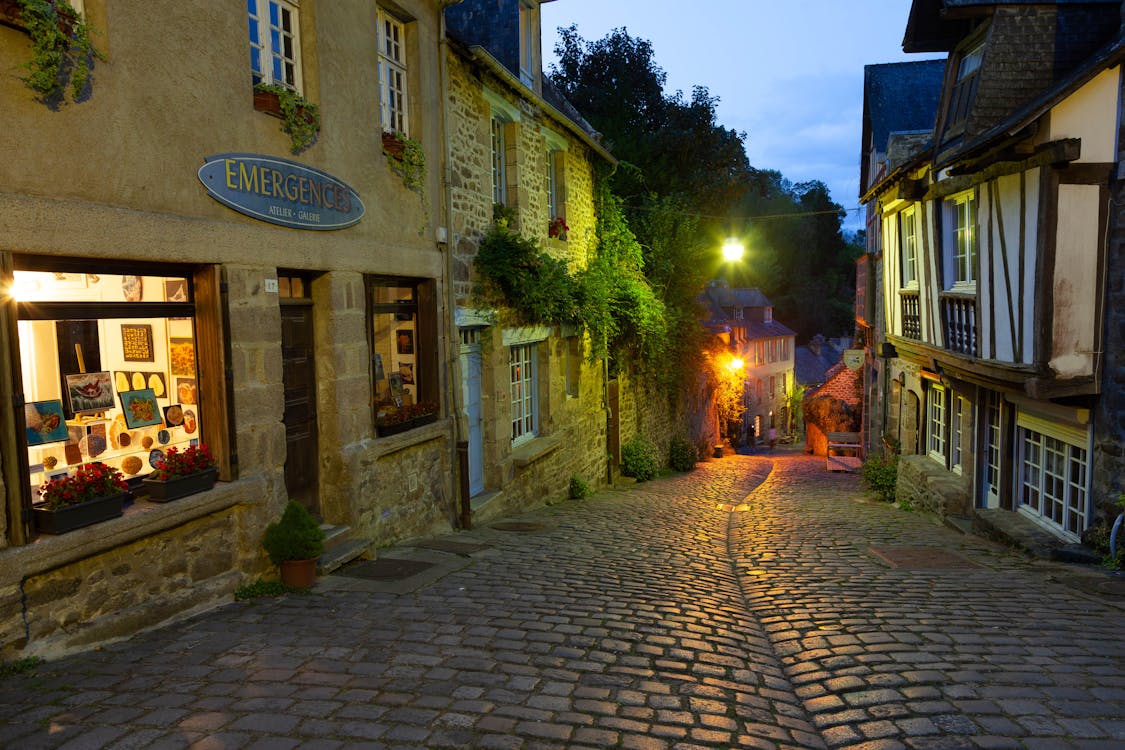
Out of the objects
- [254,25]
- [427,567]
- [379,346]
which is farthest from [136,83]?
[427,567]

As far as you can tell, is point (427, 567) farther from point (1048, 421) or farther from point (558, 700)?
point (1048, 421)

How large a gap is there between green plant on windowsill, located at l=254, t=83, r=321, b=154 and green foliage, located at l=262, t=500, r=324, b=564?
2852mm

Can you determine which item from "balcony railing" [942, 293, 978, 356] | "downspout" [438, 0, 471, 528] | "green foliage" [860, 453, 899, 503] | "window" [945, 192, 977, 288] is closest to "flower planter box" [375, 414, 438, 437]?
"downspout" [438, 0, 471, 528]

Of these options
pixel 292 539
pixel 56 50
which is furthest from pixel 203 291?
pixel 292 539

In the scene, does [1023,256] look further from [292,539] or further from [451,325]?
[292,539]

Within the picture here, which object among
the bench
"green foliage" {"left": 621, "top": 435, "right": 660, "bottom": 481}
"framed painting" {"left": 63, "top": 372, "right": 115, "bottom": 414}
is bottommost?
the bench

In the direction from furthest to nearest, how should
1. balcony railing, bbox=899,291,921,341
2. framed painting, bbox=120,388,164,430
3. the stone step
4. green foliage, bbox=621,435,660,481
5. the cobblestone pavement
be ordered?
green foliage, bbox=621,435,660,481
balcony railing, bbox=899,291,921,341
the stone step
framed painting, bbox=120,388,164,430
the cobblestone pavement

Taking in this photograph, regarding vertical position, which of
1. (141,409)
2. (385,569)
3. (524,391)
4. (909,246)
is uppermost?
(909,246)

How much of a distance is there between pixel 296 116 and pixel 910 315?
9.71 meters

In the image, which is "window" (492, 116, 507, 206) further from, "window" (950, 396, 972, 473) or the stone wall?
the stone wall

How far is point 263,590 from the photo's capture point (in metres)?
5.60

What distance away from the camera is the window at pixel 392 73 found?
304 inches

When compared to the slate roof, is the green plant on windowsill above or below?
below

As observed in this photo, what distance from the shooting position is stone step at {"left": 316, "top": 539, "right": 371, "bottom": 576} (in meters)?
6.26
